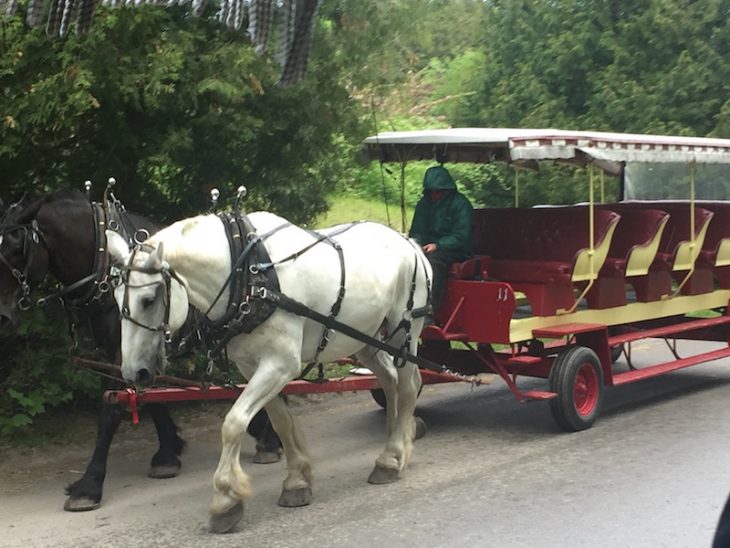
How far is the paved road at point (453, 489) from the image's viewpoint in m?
5.16

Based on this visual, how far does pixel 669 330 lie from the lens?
876cm

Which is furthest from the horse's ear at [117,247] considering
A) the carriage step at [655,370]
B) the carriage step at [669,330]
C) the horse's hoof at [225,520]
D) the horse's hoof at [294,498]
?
the carriage step at [669,330]

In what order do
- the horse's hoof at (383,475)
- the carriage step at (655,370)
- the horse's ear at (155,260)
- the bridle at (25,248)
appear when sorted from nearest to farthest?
the horse's ear at (155,260) < the bridle at (25,248) < the horse's hoof at (383,475) < the carriage step at (655,370)

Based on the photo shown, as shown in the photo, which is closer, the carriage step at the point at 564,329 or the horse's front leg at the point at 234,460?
the horse's front leg at the point at 234,460

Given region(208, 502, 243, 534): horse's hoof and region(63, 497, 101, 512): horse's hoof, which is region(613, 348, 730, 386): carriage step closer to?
region(208, 502, 243, 534): horse's hoof

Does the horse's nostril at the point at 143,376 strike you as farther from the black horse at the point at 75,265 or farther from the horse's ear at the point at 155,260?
the black horse at the point at 75,265

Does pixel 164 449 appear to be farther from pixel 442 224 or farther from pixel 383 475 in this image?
pixel 442 224

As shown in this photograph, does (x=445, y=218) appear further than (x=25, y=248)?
Yes

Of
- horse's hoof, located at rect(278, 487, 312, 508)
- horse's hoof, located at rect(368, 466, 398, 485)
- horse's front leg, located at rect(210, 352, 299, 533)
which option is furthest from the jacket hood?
horse's hoof, located at rect(278, 487, 312, 508)

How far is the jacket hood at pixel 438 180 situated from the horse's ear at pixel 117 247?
280 cm

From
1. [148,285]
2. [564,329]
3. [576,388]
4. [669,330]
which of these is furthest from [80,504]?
[669,330]

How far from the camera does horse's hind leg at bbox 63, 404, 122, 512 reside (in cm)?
568

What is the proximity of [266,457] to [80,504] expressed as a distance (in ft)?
5.05

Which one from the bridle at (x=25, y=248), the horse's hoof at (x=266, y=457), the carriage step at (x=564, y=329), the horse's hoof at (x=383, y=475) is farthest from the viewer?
the carriage step at (x=564, y=329)
